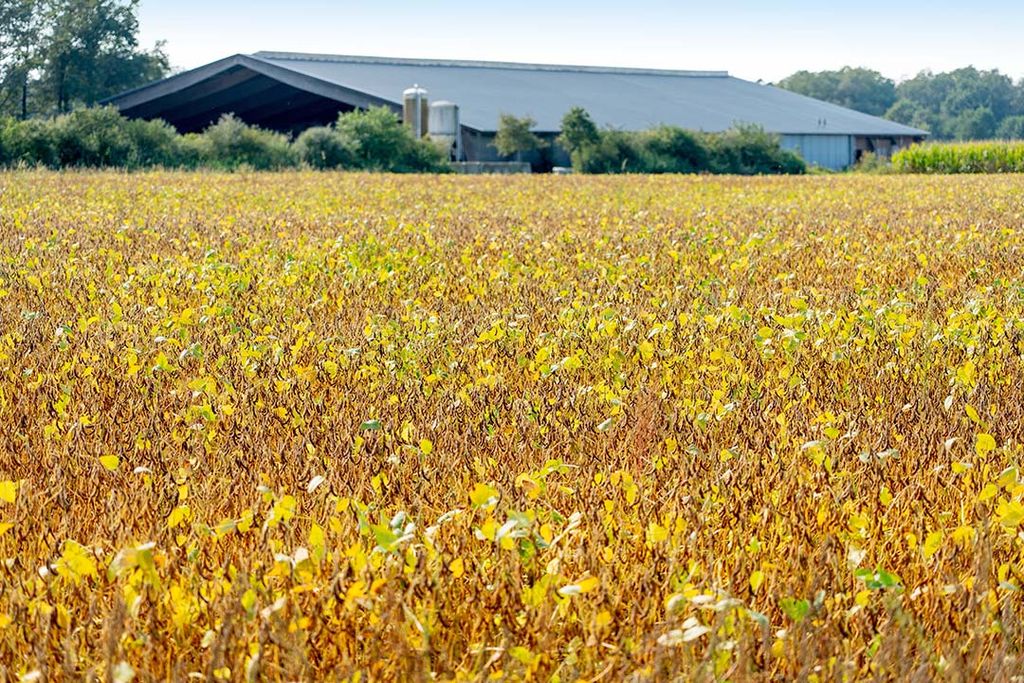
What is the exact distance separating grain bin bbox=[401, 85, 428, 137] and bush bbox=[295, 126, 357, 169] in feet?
23.9

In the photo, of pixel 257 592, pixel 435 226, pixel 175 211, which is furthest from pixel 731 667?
pixel 175 211

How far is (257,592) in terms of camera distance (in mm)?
3043

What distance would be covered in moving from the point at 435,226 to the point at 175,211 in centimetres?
462

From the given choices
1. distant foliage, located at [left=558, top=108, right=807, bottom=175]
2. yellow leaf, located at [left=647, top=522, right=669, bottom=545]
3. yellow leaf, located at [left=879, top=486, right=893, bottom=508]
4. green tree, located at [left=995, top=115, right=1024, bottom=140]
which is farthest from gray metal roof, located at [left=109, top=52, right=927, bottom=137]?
green tree, located at [left=995, top=115, right=1024, bottom=140]

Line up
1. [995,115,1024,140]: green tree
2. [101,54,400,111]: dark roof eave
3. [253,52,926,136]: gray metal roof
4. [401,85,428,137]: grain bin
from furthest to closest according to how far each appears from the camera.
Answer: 1. [995,115,1024,140]: green tree
2. [253,52,926,136]: gray metal roof
3. [101,54,400,111]: dark roof eave
4. [401,85,428,137]: grain bin

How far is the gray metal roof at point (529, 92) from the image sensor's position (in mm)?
Result: 56312

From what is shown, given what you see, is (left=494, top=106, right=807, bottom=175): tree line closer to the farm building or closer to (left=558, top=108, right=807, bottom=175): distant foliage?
(left=558, top=108, right=807, bottom=175): distant foliage

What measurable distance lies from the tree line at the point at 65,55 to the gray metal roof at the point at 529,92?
17561mm

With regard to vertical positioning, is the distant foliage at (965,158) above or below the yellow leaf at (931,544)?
above

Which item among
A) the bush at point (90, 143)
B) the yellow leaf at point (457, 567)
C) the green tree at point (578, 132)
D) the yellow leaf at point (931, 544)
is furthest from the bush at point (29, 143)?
the yellow leaf at point (931, 544)

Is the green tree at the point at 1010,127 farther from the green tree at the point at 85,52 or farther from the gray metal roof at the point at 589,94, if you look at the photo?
the green tree at the point at 85,52

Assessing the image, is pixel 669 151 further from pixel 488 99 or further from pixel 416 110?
pixel 488 99

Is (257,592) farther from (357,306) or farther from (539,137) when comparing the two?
(539,137)

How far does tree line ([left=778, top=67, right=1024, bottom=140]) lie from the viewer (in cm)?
15800
